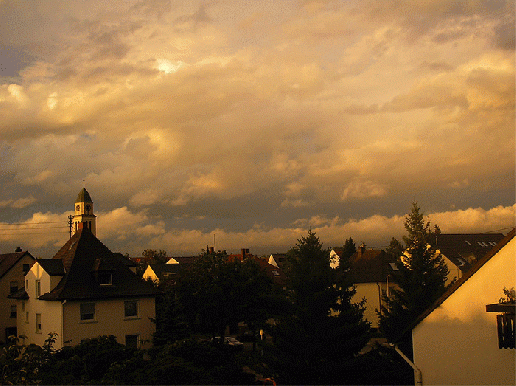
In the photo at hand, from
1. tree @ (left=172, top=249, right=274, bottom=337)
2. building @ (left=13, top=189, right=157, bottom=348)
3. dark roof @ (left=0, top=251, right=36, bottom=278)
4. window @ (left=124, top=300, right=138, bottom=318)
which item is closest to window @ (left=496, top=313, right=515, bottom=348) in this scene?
tree @ (left=172, top=249, right=274, bottom=337)

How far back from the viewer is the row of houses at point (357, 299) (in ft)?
52.2

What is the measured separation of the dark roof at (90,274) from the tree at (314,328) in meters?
20.6

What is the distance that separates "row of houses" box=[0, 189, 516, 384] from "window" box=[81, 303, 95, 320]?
0.24ft

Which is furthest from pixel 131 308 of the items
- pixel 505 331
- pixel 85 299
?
pixel 505 331

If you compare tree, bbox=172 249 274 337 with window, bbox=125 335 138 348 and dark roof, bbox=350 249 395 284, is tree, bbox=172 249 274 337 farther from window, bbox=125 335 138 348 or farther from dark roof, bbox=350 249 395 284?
dark roof, bbox=350 249 395 284

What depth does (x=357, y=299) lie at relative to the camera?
61781 millimetres

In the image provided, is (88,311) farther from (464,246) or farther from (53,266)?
(464,246)

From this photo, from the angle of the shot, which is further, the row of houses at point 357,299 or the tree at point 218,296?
the tree at point 218,296

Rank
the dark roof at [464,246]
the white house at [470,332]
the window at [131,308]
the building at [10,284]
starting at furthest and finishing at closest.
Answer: the dark roof at [464,246]
the building at [10,284]
the window at [131,308]
the white house at [470,332]

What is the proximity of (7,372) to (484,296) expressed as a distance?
1552 centimetres

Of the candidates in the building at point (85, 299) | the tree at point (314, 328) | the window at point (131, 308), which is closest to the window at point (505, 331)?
the tree at point (314, 328)

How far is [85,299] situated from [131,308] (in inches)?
155

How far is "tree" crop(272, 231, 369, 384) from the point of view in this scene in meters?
21.7

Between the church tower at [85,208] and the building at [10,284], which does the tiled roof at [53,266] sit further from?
the church tower at [85,208]
